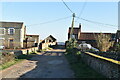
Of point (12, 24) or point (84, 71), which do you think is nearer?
point (84, 71)

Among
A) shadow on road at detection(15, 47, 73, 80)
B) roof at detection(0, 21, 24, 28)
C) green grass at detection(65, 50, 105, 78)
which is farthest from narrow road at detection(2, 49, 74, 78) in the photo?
roof at detection(0, 21, 24, 28)

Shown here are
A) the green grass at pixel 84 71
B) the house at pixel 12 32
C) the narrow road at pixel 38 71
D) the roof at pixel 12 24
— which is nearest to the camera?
the green grass at pixel 84 71

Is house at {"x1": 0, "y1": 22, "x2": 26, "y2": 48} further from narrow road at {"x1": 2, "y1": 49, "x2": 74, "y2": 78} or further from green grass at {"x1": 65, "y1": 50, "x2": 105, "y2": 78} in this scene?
green grass at {"x1": 65, "y1": 50, "x2": 105, "y2": 78}

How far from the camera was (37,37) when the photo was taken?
54.1 metres

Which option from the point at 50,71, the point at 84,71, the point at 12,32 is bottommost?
the point at 50,71

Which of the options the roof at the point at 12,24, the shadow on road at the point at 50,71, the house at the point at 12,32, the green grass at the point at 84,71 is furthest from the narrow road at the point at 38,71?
the roof at the point at 12,24

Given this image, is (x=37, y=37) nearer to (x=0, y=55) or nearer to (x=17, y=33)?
(x=17, y=33)

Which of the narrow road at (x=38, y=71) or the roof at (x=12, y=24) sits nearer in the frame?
the narrow road at (x=38, y=71)

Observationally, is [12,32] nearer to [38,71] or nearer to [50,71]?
[38,71]

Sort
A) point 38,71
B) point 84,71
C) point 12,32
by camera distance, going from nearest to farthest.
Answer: point 84,71 → point 38,71 → point 12,32

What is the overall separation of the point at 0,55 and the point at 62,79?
327 inches

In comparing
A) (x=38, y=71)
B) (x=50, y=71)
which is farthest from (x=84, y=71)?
(x=38, y=71)

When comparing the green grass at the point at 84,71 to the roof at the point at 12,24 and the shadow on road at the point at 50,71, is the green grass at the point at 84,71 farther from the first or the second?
the roof at the point at 12,24

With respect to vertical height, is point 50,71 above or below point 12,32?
below
